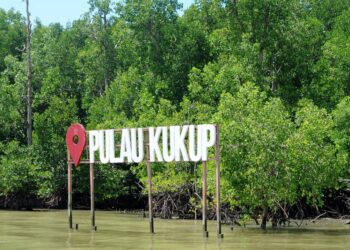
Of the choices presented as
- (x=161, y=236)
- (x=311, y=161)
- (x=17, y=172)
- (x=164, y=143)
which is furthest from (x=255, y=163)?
→ (x=17, y=172)

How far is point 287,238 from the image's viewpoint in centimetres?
2909

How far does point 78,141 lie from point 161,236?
613cm

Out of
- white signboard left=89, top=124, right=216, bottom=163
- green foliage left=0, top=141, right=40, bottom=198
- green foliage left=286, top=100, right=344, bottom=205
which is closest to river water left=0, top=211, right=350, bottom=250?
green foliage left=286, top=100, right=344, bottom=205

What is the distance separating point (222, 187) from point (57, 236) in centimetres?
781

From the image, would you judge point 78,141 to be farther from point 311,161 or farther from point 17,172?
point 17,172

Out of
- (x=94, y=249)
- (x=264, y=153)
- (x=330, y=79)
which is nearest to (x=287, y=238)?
(x=264, y=153)

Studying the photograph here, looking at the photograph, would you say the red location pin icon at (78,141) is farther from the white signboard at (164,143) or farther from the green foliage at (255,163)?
the green foliage at (255,163)

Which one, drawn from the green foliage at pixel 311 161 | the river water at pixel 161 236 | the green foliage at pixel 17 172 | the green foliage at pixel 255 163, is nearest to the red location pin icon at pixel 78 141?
the river water at pixel 161 236

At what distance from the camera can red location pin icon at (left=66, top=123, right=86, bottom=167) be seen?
33.4 m

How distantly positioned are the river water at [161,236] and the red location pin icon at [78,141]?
308cm

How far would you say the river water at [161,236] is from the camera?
26141 mm

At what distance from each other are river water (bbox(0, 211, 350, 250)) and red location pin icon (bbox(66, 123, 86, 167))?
10.1 feet

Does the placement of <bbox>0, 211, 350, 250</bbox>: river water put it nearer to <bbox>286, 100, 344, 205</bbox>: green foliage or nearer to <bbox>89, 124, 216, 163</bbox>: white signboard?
<bbox>286, 100, 344, 205</bbox>: green foliage

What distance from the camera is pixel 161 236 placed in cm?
3003
